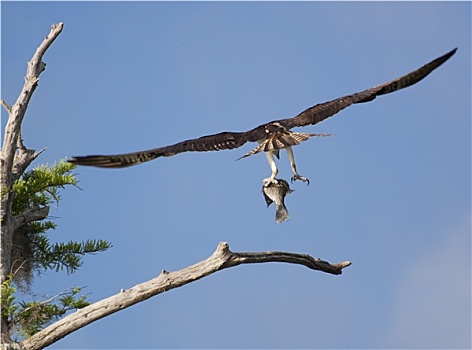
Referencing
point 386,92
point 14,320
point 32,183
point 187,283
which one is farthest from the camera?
point 32,183

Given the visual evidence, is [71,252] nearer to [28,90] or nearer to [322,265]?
[28,90]

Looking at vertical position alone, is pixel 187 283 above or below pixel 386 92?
below

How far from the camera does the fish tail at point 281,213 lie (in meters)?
7.48

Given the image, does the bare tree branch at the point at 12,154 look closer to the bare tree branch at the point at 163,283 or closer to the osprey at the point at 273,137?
the bare tree branch at the point at 163,283

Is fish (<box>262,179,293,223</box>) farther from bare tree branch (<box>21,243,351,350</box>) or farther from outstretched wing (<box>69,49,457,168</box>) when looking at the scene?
bare tree branch (<box>21,243,351,350</box>)

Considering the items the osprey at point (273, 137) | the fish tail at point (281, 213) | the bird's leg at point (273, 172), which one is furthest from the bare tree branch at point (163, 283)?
the osprey at point (273, 137)

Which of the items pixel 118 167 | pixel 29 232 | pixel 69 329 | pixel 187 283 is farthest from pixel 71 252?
pixel 118 167

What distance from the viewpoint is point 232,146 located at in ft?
23.1

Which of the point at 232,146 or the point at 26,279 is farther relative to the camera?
the point at 26,279

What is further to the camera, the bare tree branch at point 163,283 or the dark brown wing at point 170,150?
the bare tree branch at point 163,283

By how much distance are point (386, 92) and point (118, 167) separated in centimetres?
222

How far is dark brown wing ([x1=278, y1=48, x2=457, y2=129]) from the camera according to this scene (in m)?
7.27

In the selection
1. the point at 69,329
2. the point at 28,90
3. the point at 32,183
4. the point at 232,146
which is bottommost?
the point at 69,329

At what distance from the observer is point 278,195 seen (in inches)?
292
